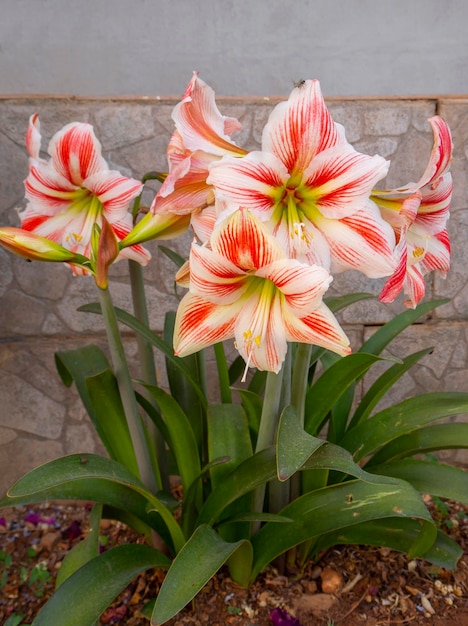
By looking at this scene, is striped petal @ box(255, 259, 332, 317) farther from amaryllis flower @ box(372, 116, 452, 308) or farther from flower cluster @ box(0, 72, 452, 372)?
amaryllis flower @ box(372, 116, 452, 308)

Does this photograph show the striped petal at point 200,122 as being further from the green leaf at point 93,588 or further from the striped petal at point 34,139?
the green leaf at point 93,588

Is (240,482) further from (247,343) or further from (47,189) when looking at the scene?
(47,189)

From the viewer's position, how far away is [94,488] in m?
1.23

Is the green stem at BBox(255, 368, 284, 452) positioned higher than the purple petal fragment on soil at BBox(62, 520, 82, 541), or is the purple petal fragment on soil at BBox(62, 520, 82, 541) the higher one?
the green stem at BBox(255, 368, 284, 452)

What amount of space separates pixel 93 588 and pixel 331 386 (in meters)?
0.58

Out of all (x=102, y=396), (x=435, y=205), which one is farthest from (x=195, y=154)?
(x=102, y=396)

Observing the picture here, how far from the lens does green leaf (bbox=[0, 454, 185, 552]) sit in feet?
3.21

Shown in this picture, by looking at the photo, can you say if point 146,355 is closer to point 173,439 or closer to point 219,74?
point 173,439

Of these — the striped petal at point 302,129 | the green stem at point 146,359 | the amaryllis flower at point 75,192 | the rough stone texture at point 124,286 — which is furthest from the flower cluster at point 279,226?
the rough stone texture at point 124,286

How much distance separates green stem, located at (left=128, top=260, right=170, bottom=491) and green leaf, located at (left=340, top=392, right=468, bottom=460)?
16.5 inches

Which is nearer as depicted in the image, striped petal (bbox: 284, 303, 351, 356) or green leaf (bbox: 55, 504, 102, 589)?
striped petal (bbox: 284, 303, 351, 356)

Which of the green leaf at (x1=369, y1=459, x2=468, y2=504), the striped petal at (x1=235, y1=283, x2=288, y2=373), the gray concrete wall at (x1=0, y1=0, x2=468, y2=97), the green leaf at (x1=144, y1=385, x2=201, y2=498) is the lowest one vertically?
the green leaf at (x1=369, y1=459, x2=468, y2=504)

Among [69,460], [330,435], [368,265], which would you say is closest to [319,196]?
[368,265]

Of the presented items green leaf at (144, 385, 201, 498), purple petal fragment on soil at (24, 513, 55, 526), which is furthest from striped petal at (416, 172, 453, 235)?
purple petal fragment on soil at (24, 513, 55, 526)
